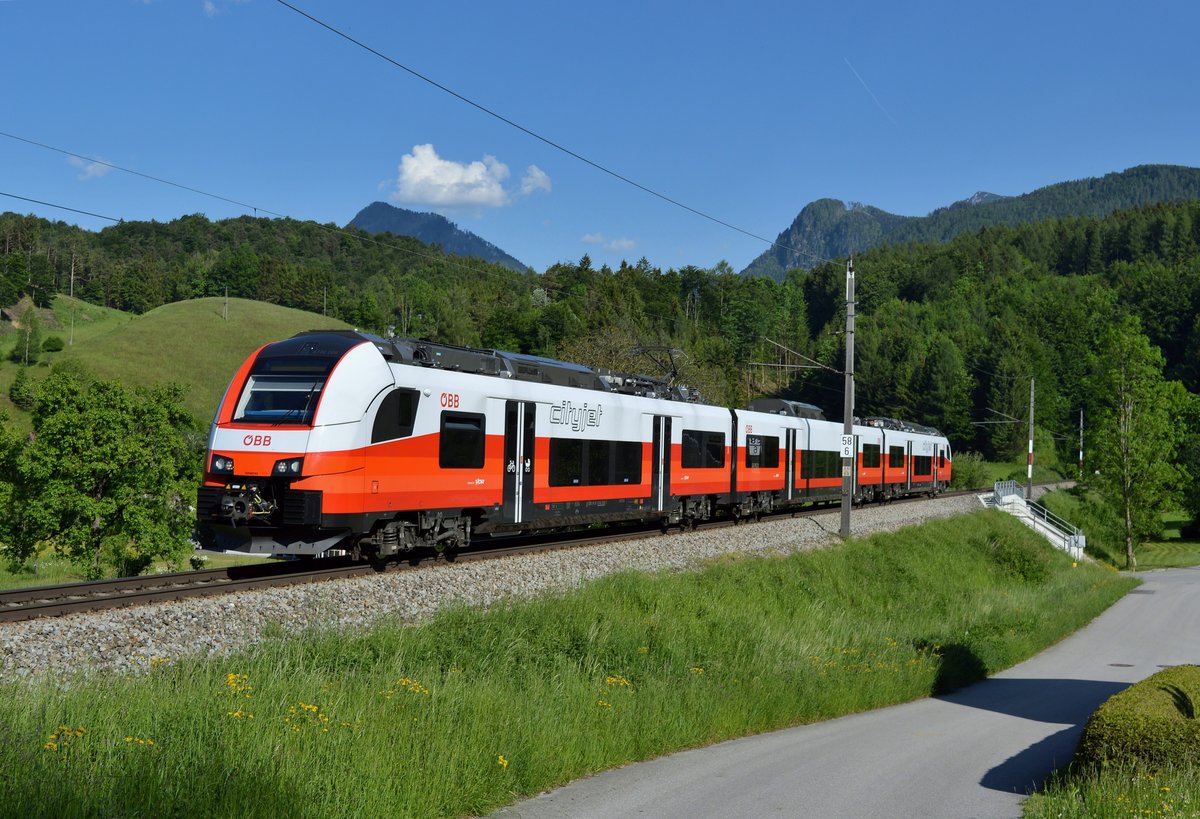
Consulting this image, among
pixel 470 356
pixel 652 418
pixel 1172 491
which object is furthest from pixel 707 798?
pixel 1172 491

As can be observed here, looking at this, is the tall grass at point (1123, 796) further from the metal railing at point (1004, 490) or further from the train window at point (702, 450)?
the metal railing at point (1004, 490)

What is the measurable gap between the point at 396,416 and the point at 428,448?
3.13ft

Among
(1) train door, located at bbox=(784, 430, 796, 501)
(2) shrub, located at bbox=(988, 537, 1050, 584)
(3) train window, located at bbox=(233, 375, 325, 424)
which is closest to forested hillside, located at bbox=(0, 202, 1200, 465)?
(2) shrub, located at bbox=(988, 537, 1050, 584)

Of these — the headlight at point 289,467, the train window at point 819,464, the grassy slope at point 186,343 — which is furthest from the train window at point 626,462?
the grassy slope at point 186,343

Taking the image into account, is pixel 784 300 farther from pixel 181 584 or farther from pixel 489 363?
pixel 181 584

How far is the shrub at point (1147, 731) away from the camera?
8016mm

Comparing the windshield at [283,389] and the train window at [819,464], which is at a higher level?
the windshield at [283,389]

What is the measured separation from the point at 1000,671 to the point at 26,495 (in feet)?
143

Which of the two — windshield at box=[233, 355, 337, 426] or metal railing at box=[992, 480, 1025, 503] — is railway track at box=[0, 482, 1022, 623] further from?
metal railing at box=[992, 480, 1025, 503]

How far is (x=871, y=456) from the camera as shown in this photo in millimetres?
43406

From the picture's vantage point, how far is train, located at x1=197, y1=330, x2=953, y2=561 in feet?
49.9

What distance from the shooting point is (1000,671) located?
21.0m

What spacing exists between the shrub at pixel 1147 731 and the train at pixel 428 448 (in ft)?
34.8

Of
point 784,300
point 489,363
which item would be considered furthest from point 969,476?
point 784,300
